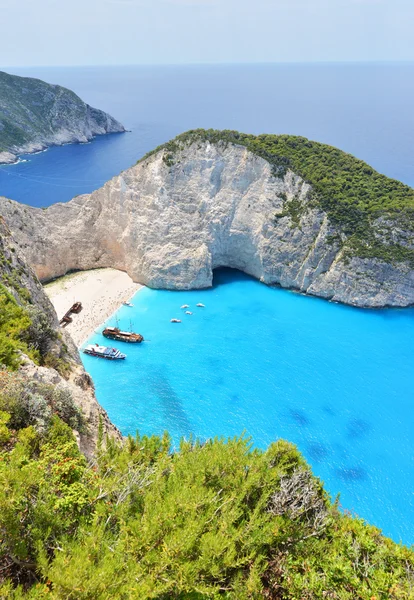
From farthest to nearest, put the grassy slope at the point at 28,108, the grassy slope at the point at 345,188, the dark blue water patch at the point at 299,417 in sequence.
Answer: the grassy slope at the point at 28,108, the grassy slope at the point at 345,188, the dark blue water patch at the point at 299,417

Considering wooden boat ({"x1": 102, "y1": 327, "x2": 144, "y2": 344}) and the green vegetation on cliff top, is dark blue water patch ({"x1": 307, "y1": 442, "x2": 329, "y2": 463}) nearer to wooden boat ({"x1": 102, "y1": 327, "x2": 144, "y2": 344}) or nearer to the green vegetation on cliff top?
the green vegetation on cliff top

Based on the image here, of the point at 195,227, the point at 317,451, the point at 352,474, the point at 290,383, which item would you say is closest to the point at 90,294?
the point at 195,227

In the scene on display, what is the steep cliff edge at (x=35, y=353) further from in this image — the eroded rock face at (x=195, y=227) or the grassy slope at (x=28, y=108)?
the grassy slope at (x=28, y=108)

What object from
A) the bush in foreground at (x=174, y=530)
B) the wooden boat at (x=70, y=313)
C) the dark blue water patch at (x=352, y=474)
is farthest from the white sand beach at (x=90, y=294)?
the bush in foreground at (x=174, y=530)

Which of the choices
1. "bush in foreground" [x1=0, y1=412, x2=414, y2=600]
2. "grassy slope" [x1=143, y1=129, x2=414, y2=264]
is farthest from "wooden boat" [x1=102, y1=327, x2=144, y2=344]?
"bush in foreground" [x1=0, y1=412, x2=414, y2=600]

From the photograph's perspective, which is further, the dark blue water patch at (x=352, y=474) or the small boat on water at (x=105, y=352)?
the small boat on water at (x=105, y=352)

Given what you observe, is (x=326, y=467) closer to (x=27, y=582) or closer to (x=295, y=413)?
(x=295, y=413)
